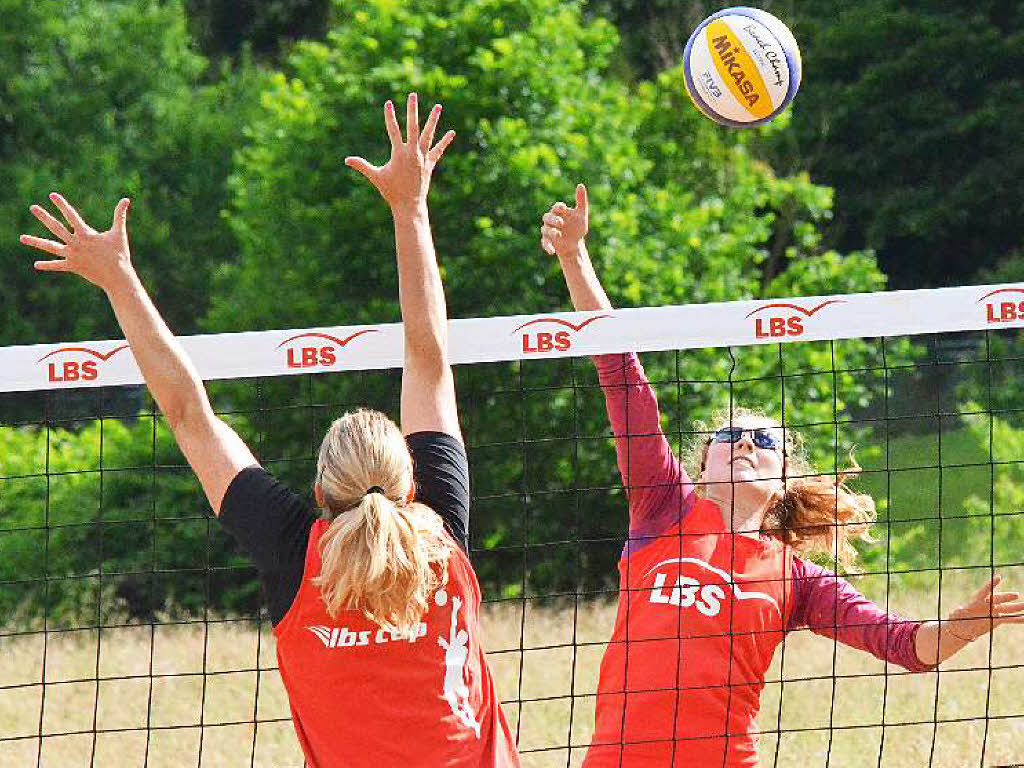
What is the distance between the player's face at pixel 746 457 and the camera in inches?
155

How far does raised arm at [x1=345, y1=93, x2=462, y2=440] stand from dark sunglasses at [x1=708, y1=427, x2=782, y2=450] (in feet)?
3.22

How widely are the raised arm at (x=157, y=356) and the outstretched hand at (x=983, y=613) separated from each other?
1736 millimetres

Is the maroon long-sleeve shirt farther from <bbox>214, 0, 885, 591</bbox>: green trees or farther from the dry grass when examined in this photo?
<bbox>214, 0, 885, 591</bbox>: green trees

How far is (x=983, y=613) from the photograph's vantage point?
3746mm

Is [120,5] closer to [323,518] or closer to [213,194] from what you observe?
[213,194]

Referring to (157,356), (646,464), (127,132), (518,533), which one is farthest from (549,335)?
(127,132)

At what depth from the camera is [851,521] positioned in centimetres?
434

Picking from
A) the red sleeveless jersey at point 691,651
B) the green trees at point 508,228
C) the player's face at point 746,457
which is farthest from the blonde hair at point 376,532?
the green trees at point 508,228

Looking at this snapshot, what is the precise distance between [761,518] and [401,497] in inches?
55.2

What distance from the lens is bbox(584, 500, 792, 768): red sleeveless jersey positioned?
3.62 metres

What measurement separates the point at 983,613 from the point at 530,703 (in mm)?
3949

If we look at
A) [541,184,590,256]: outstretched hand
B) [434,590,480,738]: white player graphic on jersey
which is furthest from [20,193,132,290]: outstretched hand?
[541,184,590,256]: outstretched hand

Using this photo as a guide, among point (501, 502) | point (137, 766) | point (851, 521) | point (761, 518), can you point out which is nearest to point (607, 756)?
point (761, 518)

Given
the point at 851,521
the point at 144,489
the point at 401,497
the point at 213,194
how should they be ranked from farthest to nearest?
the point at 213,194 < the point at 144,489 < the point at 851,521 < the point at 401,497
